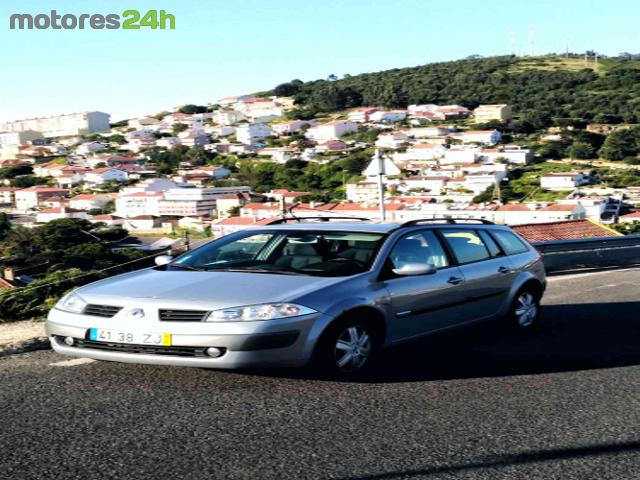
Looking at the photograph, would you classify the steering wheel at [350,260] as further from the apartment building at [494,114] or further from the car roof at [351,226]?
the apartment building at [494,114]

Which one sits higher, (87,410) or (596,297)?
(87,410)

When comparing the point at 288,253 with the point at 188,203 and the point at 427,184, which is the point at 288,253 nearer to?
the point at 188,203

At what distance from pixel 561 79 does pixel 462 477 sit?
193552mm

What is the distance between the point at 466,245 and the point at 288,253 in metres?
1.65

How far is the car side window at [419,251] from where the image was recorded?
21.1 ft

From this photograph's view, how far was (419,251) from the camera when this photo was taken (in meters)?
6.67

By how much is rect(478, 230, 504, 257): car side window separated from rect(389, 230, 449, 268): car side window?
0.79 m

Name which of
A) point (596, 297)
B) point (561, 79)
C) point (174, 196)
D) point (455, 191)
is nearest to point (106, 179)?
point (174, 196)

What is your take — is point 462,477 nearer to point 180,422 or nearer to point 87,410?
point 180,422

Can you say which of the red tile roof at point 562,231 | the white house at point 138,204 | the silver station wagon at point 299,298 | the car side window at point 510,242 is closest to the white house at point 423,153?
the white house at point 138,204

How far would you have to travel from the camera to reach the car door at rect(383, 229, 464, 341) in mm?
6160

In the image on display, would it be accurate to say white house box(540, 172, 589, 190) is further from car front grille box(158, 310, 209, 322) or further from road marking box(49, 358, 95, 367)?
car front grille box(158, 310, 209, 322)

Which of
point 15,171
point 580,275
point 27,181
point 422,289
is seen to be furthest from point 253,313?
point 15,171

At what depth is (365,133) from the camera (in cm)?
17000
